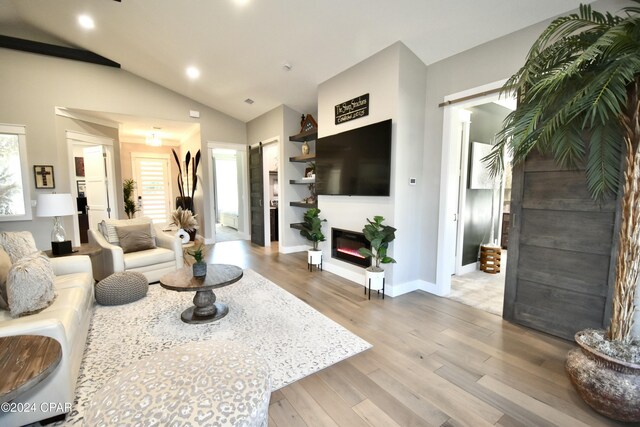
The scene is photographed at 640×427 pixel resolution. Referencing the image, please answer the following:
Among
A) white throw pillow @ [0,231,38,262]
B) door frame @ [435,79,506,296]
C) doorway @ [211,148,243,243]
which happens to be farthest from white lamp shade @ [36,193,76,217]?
doorway @ [211,148,243,243]

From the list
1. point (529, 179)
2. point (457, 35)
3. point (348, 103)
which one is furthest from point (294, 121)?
point (529, 179)

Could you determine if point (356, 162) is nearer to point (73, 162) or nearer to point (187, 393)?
point (187, 393)

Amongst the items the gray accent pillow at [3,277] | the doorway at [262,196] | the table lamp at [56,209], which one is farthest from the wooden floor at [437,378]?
the doorway at [262,196]

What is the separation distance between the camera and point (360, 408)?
1.71m

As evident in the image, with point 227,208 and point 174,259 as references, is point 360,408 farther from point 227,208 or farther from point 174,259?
point 227,208

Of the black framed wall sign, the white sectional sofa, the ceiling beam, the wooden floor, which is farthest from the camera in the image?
the ceiling beam

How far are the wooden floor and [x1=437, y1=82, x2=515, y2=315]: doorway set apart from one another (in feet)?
1.92

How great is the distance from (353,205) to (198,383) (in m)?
3.13

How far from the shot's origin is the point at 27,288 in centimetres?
182

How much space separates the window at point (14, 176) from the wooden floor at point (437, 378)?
5299 millimetres

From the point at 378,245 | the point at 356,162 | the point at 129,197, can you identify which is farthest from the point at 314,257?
the point at 129,197

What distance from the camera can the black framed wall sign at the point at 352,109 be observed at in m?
3.67

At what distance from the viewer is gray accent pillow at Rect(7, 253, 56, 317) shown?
179cm

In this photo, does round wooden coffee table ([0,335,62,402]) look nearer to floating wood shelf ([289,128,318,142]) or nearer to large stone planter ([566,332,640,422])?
large stone planter ([566,332,640,422])
